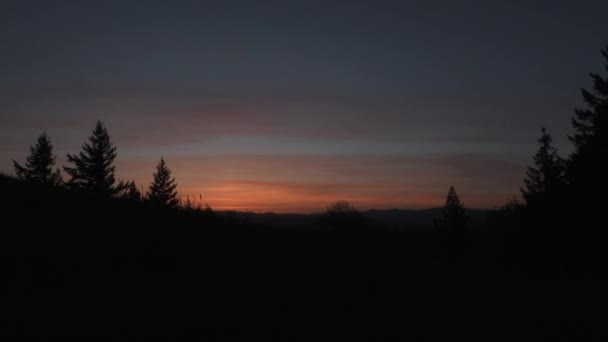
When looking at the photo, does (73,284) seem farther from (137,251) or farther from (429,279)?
(429,279)

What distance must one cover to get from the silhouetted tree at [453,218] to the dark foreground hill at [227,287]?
4410 cm

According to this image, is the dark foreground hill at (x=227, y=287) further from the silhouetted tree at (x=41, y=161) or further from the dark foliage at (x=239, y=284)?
the silhouetted tree at (x=41, y=161)

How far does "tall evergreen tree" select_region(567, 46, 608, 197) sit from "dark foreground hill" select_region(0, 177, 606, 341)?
653 inches

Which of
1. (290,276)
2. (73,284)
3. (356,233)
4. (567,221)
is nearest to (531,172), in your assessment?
(567,221)

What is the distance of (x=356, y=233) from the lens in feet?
41.3

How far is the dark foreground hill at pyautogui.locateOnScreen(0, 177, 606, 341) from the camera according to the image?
205 inches

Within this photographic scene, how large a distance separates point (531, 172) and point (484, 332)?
41.5 metres

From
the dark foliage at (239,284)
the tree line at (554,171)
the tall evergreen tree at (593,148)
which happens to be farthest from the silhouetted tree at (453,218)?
the dark foliage at (239,284)

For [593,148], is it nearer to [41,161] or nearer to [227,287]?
[227,287]

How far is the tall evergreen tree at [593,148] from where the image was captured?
2341 cm

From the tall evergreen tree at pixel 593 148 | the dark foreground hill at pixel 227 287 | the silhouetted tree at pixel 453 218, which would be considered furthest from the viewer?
the silhouetted tree at pixel 453 218

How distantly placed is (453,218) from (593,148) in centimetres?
3143

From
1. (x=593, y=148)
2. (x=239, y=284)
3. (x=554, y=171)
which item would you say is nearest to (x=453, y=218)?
(x=554, y=171)

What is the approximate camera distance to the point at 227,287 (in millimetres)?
6508
